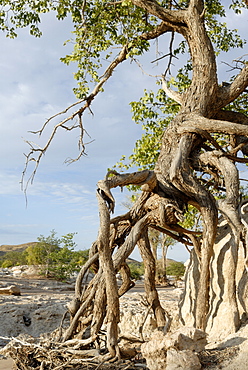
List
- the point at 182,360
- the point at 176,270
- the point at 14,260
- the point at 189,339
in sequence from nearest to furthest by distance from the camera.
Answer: the point at 182,360 < the point at 189,339 < the point at 176,270 < the point at 14,260

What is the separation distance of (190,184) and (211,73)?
2771 millimetres

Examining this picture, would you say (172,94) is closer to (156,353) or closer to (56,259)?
(156,353)

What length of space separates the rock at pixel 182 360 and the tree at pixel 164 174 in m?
1.05

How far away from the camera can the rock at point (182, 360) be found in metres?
4.52

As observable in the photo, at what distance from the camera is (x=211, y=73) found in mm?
8578

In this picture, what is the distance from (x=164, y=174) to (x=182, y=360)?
3.83m

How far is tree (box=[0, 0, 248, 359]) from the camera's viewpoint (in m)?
6.29

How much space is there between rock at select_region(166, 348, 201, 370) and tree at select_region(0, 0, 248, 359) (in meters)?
1.05

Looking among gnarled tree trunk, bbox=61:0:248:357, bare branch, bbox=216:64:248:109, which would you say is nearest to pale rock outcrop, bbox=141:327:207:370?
gnarled tree trunk, bbox=61:0:248:357

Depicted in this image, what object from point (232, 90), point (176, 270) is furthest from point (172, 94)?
point (176, 270)

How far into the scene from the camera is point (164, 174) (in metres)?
7.67

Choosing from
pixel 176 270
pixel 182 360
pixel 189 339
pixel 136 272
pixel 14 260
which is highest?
pixel 14 260

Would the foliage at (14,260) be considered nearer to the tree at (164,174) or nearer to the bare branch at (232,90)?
the tree at (164,174)

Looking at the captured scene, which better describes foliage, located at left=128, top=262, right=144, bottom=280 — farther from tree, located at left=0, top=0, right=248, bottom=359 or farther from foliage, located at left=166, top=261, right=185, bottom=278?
tree, located at left=0, top=0, right=248, bottom=359
